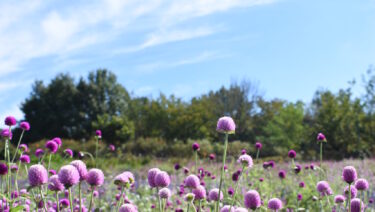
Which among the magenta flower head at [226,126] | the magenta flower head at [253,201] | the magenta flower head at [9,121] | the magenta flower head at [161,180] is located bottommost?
the magenta flower head at [253,201]

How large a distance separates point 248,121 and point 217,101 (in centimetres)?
362

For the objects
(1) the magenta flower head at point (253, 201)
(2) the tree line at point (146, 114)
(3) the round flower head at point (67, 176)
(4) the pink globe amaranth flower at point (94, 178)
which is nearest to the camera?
(3) the round flower head at point (67, 176)

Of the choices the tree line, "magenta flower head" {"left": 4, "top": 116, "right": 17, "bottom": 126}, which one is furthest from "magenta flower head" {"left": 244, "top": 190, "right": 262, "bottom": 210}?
the tree line

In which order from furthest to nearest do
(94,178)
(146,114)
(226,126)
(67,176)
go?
(146,114), (226,126), (94,178), (67,176)

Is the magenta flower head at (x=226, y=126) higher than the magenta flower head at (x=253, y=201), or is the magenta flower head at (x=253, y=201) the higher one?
the magenta flower head at (x=226, y=126)

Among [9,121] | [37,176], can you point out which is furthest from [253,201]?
[9,121]

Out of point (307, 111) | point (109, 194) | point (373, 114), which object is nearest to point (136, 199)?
point (109, 194)

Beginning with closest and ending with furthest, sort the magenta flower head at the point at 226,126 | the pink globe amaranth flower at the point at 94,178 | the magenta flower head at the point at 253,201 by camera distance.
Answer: the pink globe amaranth flower at the point at 94,178
the magenta flower head at the point at 226,126
the magenta flower head at the point at 253,201

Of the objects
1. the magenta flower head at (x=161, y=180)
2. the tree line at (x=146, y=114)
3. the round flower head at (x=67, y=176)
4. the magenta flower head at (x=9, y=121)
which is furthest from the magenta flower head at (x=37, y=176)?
the tree line at (x=146, y=114)

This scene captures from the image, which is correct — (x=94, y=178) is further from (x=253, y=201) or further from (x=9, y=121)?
(x=9, y=121)

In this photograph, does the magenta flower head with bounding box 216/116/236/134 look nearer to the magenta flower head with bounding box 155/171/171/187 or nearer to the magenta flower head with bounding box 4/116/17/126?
the magenta flower head with bounding box 155/171/171/187

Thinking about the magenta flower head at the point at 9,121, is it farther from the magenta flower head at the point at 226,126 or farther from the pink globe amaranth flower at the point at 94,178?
the magenta flower head at the point at 226,126

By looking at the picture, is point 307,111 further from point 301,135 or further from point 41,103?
point 41,103

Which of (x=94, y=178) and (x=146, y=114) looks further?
(x=146, y=114)
